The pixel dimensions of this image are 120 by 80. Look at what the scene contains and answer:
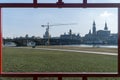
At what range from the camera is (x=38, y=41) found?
14112cm

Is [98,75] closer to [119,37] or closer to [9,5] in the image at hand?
[119,37]

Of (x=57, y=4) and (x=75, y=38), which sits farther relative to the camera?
(x=75, y=38)

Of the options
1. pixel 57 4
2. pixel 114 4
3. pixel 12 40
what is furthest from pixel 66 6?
pixel 12 40

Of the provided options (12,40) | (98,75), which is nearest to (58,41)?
(12,40)

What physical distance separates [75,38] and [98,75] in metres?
134

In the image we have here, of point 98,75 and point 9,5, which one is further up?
point 9,5

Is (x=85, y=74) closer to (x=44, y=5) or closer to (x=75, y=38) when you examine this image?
(x=44, y=5)

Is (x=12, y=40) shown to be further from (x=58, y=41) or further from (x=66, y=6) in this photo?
(x=66, y=6)

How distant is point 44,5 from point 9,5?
0.73m

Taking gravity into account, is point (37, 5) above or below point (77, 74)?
above

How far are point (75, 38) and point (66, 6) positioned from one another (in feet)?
443

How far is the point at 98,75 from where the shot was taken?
8.66 meters

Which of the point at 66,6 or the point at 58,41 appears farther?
the point at 58,41

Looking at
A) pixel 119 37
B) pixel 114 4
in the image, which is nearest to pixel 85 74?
pixel 119 37
